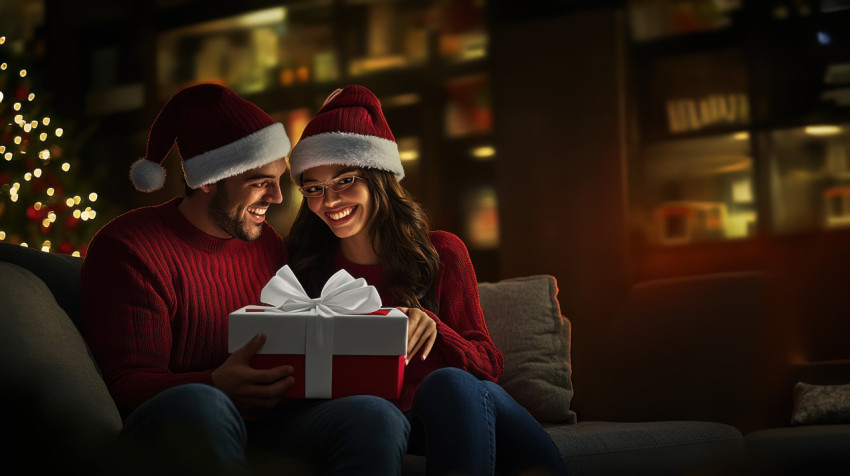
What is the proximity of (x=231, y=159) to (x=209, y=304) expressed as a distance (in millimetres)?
313

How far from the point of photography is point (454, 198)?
4.28 m

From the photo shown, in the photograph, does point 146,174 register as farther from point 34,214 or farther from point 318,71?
point 318,71

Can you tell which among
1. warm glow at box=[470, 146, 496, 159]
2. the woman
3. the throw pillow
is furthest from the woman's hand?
warm glow at box=[470, 146, 496, 159]

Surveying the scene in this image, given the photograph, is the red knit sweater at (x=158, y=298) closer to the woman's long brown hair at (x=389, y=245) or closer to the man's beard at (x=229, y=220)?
the man's beard at (x=229, y=220)

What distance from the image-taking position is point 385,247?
1.89 meters

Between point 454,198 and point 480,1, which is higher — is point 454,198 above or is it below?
below

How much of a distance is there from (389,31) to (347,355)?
3.25 metres

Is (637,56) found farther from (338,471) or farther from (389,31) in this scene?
(338,471)

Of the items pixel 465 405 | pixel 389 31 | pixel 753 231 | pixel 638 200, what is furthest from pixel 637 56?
pixel 465 405

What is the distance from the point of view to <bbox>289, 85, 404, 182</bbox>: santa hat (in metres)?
1.83

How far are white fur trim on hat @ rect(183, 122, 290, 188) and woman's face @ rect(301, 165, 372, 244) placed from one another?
11 cm

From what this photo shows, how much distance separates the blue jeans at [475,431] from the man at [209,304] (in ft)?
0.26

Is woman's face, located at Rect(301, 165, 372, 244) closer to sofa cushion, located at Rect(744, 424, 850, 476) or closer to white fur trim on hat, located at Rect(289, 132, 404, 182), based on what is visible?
Answer: white fur trim on hat, located at Rect(289, 132, 404, 182)

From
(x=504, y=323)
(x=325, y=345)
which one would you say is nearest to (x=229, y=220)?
(x=325, y=345)
